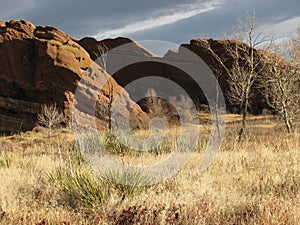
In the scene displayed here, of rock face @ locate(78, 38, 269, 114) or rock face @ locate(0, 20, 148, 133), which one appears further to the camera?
rock face @ locate(78, 38, 269, 114)

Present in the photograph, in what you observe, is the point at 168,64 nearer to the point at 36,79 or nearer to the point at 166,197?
the point at 36,79

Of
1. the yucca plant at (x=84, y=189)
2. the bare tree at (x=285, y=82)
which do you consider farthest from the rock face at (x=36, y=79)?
the yucca plant at (x=84, y=189)

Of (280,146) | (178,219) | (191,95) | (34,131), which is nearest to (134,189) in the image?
(178,219)

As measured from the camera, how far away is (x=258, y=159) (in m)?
6.79

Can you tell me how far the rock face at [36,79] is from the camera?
82.4 feet

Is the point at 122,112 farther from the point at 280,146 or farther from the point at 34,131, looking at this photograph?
the point at 280,146

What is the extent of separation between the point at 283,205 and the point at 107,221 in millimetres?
1983

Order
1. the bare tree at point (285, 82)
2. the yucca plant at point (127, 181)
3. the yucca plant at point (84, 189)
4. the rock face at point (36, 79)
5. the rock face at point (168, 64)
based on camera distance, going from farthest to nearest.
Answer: the rock face at point (168, 64), the rock face at point (36, 79), the bare tree at point (285, 82), the yucca plant at point (127, 181), the yucca plant at point (84, 189)

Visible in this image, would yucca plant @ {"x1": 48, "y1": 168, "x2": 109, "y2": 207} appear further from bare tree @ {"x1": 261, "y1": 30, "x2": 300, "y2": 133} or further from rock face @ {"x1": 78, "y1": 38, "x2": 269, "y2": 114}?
rock face @ {"x1": 78, "y1": 38, "x2": 269, "y2": 114}

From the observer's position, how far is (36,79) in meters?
26.2

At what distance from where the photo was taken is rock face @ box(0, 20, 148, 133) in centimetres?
2511

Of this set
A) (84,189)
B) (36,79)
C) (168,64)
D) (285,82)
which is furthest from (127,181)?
(168,64)

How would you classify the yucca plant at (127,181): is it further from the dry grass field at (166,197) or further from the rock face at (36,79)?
the rock face at (36,79)

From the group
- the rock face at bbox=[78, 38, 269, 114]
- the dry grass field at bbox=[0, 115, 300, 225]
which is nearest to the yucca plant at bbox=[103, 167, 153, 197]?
the dry grass field at bbox=[0, 115, 300, 225]
